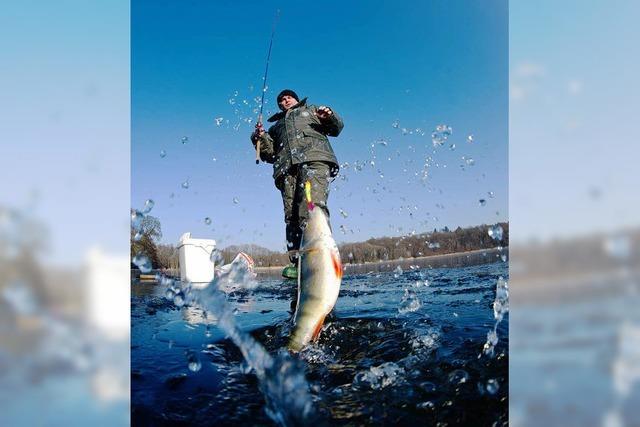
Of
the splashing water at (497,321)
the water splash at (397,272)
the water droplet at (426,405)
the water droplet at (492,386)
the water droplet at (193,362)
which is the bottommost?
the water droplet at (426,405)

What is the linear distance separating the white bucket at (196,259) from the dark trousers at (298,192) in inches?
49.8

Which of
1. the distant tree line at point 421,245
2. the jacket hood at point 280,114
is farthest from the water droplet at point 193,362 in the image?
the distant tree line at point 421,245

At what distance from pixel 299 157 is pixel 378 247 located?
2.10m

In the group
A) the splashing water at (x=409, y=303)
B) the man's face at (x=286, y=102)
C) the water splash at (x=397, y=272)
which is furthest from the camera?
the water splash at (x=397, y=272)

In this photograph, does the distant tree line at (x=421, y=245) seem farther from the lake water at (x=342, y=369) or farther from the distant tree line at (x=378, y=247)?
the lake water at (x=342, y=369)

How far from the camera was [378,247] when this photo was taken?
3979 millimetres

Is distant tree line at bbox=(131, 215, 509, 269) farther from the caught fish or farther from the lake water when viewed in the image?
the caught fish

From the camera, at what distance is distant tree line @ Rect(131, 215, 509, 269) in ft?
10.5

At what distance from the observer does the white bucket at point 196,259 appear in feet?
10.5

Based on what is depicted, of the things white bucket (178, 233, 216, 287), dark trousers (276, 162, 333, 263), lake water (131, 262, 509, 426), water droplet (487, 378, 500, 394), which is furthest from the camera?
white bucket (178, 233, 216, 287)
